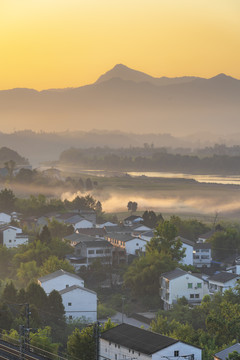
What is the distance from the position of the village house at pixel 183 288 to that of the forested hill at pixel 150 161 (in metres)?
99.0

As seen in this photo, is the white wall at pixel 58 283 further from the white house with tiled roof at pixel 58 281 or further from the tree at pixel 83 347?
the tree at pixel 83 347

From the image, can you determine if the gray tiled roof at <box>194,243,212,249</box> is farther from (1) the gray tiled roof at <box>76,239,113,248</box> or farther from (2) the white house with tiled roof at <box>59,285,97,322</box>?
(2) the white house with tiled roof at <box>59,285,97,322</box>

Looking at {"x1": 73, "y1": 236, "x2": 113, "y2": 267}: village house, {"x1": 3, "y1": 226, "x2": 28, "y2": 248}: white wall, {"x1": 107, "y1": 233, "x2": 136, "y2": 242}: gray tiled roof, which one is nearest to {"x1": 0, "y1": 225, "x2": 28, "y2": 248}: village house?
{"x1": 3, "y1": 226, "x2": 28, "y2": 248}: white wall

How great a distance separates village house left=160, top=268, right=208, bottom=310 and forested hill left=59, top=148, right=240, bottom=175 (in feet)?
325

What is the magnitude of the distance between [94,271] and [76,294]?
263 inches

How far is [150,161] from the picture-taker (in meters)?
145

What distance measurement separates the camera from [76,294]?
31141 mm

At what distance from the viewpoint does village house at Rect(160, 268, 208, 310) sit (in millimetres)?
33000

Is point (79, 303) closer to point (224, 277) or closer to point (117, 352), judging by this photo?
point (224, 277)

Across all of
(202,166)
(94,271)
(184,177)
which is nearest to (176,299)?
(94,271)

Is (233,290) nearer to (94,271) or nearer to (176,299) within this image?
(176,299)

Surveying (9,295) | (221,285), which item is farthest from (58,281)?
(221,285)

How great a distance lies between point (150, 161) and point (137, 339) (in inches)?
4852

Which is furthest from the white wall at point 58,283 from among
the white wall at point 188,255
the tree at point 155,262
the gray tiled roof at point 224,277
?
the white wall at point 188,255
